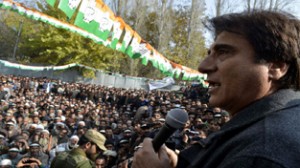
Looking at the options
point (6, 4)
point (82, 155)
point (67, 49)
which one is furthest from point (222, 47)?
point (67, 49)

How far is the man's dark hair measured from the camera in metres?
1.11

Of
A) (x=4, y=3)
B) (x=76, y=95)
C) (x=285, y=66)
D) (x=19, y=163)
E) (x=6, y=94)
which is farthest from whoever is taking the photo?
(x=76, y=95)

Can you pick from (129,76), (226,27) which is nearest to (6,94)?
(129,76)

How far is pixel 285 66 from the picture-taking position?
114 centimetres

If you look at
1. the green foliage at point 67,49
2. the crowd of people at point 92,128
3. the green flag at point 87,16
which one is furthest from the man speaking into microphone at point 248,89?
the green foliage at point 67,49

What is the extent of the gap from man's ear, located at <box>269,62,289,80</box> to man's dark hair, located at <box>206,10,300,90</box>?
0.5 inches

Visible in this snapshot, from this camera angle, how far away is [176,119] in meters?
1.42

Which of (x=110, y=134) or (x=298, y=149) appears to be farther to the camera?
(x=110, y=134)

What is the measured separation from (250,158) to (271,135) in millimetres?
87

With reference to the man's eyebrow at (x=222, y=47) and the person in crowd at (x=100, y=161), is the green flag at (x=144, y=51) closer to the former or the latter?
the person in crowd at (x=100, y=161)

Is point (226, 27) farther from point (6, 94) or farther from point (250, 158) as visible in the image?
point (6, 94)

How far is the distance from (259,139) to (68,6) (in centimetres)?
613

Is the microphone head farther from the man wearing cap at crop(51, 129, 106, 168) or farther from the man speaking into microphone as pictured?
the man wearing cap at crop(51, 129, 106, 168)

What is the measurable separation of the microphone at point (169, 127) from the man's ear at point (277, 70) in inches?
18.3
